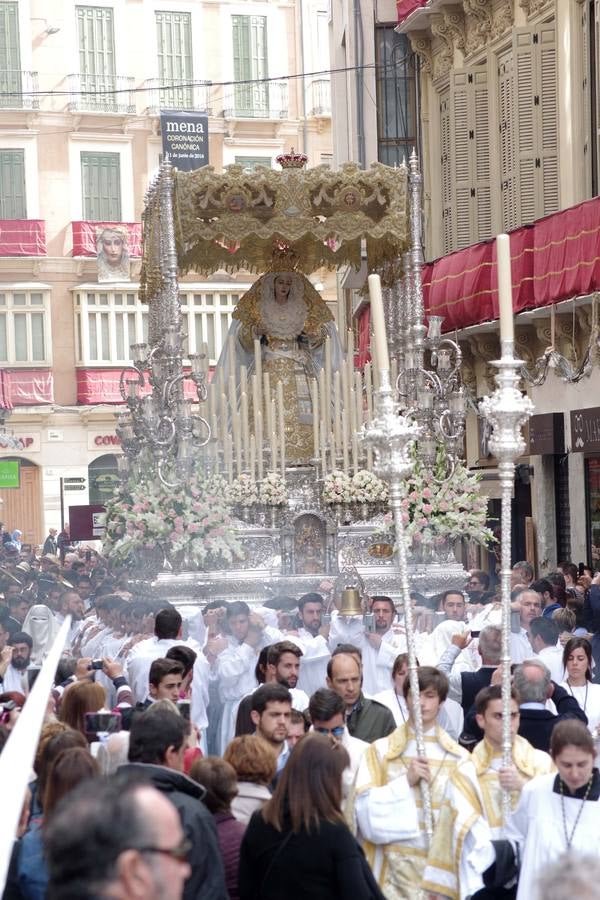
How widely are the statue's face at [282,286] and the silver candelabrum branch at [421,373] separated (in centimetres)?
103

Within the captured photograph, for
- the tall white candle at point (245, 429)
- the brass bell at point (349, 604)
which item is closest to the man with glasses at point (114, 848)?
the brass bell at point (349, 604)

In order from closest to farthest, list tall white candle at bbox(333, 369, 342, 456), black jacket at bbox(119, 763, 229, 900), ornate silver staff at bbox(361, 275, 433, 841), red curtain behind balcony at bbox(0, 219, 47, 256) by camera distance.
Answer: black jacket at bbox(119, 763, 229, 900) → ornate silver staff at bbox(361, 275, 433, 841) → tall white candle at bbox(333, 369, 342, 456) → red curtain behind balcony at bbox(0, 219, 47, 256)

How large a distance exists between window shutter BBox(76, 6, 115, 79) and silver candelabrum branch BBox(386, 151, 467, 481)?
2726cm

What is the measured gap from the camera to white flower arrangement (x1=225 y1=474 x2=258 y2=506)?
606 inches

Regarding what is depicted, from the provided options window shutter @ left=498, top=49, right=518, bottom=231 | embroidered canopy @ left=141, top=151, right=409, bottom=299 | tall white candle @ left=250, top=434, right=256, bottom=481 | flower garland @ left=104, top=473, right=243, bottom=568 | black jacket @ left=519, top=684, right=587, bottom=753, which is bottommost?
black jacket @ left=519, top=684, right=587, bottom=753

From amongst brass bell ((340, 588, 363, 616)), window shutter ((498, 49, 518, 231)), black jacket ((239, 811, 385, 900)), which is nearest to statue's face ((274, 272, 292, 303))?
brass bell ((340, 588, 363, 616))

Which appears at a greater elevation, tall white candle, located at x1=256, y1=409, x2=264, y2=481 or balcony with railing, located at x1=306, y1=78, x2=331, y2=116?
balcony with railing, located at x1=306, y1=78, x2=331, y2=116

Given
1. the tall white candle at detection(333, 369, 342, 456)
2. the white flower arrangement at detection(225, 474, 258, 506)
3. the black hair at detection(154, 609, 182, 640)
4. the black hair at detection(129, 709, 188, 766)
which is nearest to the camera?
the black hair at detection(129, 709, 188, 766)

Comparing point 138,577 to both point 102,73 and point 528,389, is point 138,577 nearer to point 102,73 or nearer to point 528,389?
point 528,389

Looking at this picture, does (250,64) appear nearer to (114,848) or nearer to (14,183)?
(14,183)

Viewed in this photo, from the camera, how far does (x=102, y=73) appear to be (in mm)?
42344

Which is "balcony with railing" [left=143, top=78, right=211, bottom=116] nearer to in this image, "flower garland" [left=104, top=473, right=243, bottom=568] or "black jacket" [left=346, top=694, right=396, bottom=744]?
"flower garland" [left=104, top=473, right=243, bottom=568]

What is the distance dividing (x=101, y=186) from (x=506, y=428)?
120 feet

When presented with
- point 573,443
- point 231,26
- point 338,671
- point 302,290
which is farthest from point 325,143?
point 338,671
